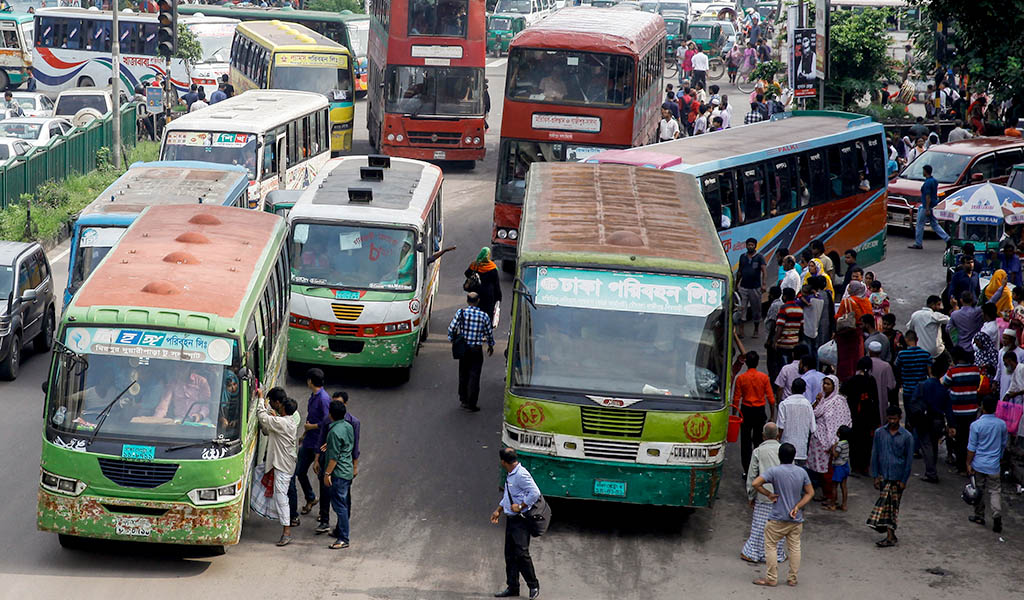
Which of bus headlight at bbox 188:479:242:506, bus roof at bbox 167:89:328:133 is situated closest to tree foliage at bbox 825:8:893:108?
bus roof at bbox 167:89:328:133

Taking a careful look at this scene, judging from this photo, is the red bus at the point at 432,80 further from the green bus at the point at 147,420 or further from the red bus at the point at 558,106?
the green bus at the point at 147,420

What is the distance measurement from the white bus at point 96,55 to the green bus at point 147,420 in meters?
34.1

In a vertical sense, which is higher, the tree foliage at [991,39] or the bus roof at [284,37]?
the tree foliage at [991,39]

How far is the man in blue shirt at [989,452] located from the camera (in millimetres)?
13307

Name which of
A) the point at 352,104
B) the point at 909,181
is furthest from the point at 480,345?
the point at 352,104

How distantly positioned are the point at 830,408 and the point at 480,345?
4.56 meters

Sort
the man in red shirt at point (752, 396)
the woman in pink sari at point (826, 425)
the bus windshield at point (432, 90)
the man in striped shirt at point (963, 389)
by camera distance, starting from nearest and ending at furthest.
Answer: the woman in pink sari at point (826, 425) → the man in red shirt at point (752, 396) → the man in striped shirt at point (963, 389) → the bus windshield at point (432, 90)

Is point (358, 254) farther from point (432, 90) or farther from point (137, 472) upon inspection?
point (432, 90)

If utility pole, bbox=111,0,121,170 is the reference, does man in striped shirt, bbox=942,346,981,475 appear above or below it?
below

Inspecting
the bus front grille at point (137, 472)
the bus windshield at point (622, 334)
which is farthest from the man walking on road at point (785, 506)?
the bus front grille at point (137, 472)

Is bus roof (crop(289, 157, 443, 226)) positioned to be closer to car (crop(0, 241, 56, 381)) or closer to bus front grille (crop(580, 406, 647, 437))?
car (crop(0, 241, 56, 381))

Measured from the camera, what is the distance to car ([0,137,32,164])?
30.2 metres

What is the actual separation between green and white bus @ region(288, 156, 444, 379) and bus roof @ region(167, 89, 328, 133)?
6.77 meters

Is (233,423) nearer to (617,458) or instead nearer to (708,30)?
(617,458)
